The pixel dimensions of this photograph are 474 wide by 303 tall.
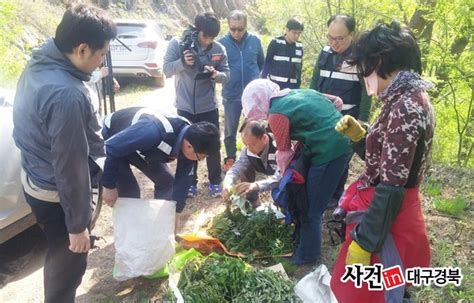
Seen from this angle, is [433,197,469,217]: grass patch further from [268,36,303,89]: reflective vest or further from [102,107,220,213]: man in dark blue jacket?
[102,107,220,213]: man in dark blue jacket

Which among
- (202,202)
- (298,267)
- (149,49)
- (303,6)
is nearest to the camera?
(298,267)

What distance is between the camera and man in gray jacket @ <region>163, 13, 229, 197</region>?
12.9 feet

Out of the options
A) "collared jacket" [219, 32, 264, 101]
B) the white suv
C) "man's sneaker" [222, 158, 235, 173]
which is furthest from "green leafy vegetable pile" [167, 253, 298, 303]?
the white suv

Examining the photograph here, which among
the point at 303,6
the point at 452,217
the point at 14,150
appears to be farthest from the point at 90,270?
the point at 303,6

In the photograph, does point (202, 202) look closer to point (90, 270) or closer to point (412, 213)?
point (90, 270)

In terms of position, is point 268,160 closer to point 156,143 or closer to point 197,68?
point 156,143

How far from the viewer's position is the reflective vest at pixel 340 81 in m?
3.65

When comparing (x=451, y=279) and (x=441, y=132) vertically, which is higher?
(x=451, y=279)

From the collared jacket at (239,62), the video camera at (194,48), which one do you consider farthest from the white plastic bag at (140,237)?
the collared jacket at (239,62)

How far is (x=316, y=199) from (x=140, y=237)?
46.6 inches

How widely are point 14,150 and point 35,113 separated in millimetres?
1188

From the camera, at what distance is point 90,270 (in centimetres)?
305

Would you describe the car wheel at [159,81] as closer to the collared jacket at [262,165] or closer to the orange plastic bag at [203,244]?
the collared jacket at [262,165]

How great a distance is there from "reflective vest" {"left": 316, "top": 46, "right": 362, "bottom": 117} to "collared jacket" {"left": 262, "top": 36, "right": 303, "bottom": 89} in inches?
44.7
